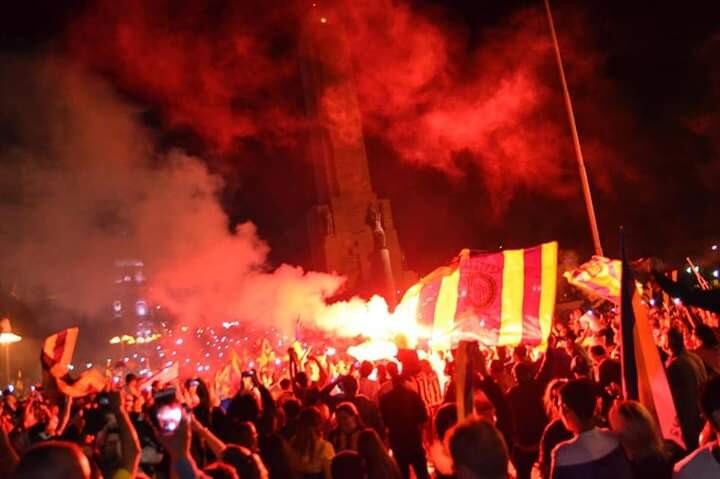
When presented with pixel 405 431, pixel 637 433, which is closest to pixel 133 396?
pixel 405 431

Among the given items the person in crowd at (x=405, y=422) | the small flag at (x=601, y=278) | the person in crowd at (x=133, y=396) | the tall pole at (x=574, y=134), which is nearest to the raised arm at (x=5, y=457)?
the person in crowd at (x=405, y=422)

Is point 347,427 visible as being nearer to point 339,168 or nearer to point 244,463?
point 244,463

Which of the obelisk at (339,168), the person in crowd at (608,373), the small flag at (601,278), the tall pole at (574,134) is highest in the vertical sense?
the obelisk at (339,168)

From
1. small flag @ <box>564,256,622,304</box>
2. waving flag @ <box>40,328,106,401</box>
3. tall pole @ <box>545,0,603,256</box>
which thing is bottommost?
waving flag @ <box>40,328,106,401</box>

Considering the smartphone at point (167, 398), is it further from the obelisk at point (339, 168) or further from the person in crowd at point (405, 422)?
the obelisk at point (339, 168)

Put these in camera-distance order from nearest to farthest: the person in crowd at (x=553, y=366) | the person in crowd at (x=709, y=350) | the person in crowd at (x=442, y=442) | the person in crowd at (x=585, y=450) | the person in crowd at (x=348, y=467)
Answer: the person in crowd at (x=585, y=450) → the person in crowd at (x=442, y=442) → the person in crowd at (x=348, y=467) → the person in crowd at (x=709, y=350) → the person in crowd at (x=553, y=366)

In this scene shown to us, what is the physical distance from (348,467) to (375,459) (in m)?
0.27

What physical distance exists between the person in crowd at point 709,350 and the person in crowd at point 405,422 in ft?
8.85

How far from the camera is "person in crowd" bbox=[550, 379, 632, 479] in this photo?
315 cm

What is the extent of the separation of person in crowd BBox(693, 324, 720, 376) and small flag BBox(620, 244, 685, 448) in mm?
2001

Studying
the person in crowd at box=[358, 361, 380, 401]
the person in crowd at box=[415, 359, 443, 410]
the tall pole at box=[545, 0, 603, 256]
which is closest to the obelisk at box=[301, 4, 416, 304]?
the tall pole at box=[545, 0, 603, 256]

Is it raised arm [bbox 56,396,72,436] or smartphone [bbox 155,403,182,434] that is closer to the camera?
smartphone [bbox 155,403,182,434]

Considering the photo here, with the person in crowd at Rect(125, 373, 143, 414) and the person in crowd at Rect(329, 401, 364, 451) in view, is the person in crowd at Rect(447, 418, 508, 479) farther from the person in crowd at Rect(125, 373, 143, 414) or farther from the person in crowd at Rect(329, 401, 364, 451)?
the person in crowd at Rect(125, 373, 143, 414)

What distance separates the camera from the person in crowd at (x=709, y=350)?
6147 millimetres
